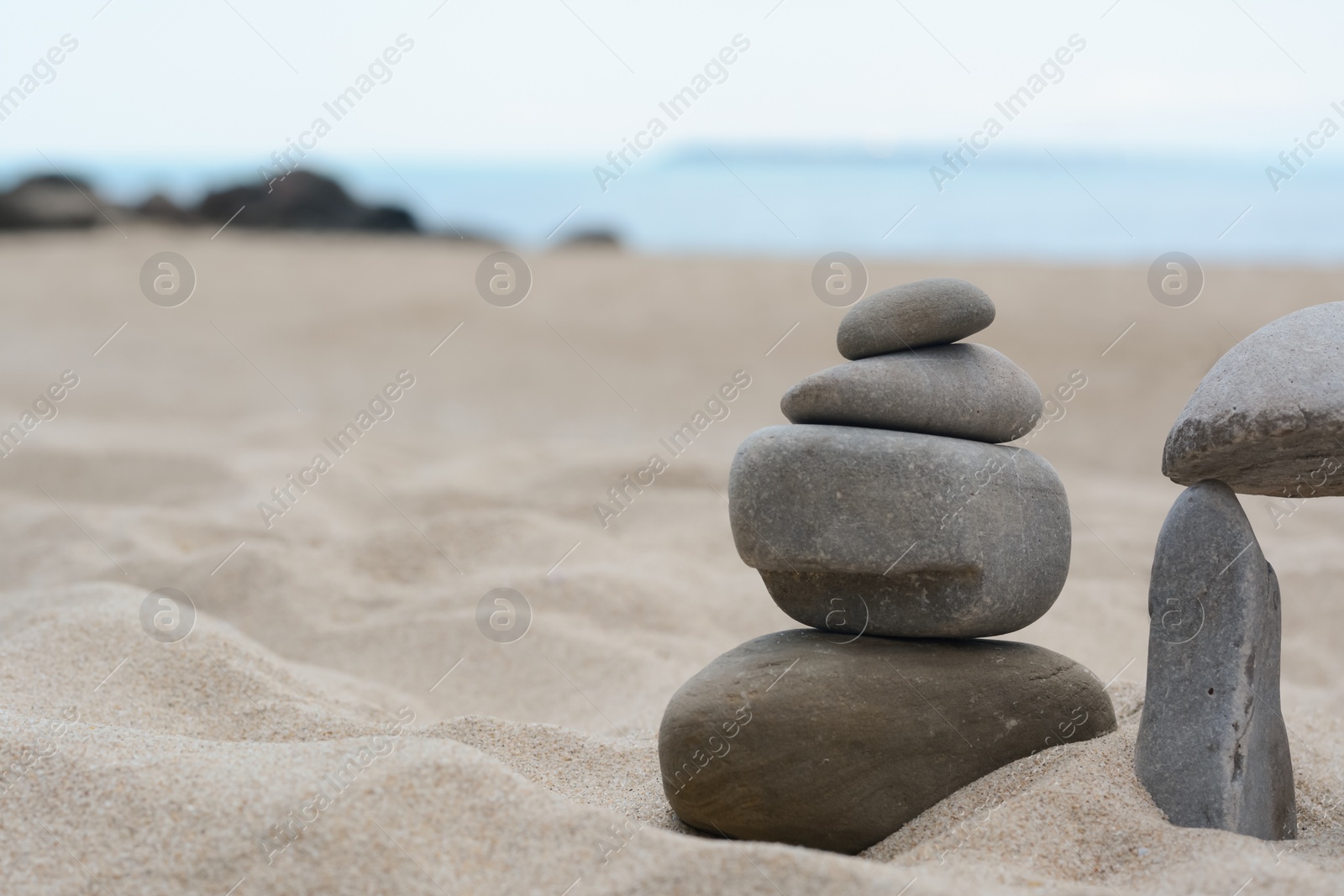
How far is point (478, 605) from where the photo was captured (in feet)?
17.2

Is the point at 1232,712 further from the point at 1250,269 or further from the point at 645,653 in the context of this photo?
the point at 1250,269

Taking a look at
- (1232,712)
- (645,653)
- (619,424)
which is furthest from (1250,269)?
(1232,712)

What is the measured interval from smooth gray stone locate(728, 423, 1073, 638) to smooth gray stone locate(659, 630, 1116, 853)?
0.15m

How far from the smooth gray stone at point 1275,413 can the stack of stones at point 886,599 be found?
0.50 meters

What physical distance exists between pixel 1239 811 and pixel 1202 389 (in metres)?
1.03

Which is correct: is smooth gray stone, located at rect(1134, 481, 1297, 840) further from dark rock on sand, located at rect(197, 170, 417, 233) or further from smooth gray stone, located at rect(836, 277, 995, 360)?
dark rock on sand, located at rect(197, 170, 417, 233)

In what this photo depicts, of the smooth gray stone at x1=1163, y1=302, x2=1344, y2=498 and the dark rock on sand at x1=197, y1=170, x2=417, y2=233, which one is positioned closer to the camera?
the smooth gray stone at x1=1163, y1=302, x2=1344, y2=498

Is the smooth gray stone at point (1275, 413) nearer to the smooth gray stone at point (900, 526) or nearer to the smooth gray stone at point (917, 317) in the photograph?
the smooth gray stone at point (900, 526)

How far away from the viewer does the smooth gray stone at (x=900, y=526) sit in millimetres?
3008

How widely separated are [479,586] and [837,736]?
2873 mm

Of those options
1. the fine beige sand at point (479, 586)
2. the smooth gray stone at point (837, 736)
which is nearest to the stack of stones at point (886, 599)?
the smooth gray stone at point (837, 736)

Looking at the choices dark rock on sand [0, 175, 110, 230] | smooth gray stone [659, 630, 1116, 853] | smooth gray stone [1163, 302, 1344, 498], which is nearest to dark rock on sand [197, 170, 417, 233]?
dark rock on sand [0, 175, 110, 230]

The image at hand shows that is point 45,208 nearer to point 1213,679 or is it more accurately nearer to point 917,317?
point 917,317

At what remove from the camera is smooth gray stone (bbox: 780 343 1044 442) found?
3.11 meters
